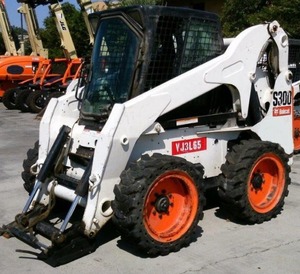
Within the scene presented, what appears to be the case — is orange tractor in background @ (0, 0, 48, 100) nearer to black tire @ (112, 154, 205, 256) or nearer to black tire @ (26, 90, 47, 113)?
black tire @ (26, 90, 47, 113)

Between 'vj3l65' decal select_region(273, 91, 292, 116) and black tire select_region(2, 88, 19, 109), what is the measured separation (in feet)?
41.0

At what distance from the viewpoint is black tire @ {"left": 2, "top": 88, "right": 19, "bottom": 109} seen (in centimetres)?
1694

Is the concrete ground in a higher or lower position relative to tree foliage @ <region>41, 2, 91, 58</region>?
lower

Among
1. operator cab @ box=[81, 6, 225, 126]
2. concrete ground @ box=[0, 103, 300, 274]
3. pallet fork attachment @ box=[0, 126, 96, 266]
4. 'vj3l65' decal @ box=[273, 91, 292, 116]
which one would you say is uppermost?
operator cab @ box=[81, 6, 225, 126]

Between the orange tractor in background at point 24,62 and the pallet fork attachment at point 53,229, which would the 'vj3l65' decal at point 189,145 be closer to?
the pallet fork attachment at point 53,229

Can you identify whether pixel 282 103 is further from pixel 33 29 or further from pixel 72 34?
pixel 72 34

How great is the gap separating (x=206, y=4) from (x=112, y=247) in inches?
906

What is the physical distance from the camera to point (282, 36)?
5594mm

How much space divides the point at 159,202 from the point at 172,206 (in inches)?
7.0

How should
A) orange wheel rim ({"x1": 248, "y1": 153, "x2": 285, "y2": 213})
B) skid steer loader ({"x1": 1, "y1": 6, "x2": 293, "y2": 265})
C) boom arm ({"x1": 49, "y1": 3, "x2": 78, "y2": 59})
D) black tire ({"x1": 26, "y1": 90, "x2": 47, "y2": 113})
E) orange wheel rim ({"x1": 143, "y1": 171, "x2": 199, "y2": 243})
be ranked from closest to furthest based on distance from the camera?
skid steer loader ({"x1": 1, "y1": 6, "x2": 293, "y2": 265})
orange wheel rim ({"x1": 143, "y1": 171, "x2": 199, "y2": 243})
orange wheel rim ({"x1": 248, "y1": 153, "x2": 285, "y2": 213})
black tire ({"x1": 26, "y1": 90, "x2": 47, "y2": 113})
boom arm ({"x1": 49, "y1": 3, "x2": 78, "y2": 59})

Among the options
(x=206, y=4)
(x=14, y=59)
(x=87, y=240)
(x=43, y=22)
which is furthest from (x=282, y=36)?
(x=43, y=22)

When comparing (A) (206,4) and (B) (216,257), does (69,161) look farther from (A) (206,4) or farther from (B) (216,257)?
(A) (206,4)

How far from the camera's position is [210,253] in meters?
4.52

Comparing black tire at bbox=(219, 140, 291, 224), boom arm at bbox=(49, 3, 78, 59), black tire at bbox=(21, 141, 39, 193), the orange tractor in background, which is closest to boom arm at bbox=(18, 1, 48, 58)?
the orange tractor in background
